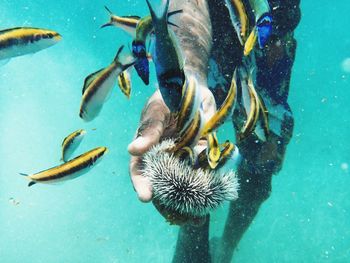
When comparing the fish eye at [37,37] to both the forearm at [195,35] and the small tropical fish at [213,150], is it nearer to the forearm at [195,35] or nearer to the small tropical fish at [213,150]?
the small tropical fish at [213,150]

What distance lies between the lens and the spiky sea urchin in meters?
2.00

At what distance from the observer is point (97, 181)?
1512 centimetres

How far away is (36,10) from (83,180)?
2421cm

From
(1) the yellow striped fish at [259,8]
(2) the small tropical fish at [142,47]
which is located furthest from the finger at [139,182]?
(1) the yellow striped fish at [259,8]

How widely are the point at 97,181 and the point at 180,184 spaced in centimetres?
1370

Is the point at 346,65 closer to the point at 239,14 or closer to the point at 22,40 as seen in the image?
the point at 239,14

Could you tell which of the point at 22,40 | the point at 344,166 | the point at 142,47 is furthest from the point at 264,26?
the point at 344,166

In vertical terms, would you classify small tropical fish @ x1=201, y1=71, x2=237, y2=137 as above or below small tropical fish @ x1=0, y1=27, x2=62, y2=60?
below

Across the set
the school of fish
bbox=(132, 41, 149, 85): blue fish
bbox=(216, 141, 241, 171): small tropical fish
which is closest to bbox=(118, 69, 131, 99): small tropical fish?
the school of fish

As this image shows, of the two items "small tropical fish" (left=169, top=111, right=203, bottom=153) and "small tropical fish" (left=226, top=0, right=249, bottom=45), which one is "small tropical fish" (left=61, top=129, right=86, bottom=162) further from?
"small tropical fish" (left=226, top=0, right=249, bottom=45)

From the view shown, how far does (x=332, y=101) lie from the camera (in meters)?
46.0

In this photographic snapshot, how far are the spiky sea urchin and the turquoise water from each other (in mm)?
9166

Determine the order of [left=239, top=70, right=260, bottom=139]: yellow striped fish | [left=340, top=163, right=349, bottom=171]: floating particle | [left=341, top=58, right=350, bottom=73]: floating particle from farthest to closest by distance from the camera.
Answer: [left=341, top=58, right=350, bottom=73]: floating particle < [left=340, top=163, right=349, bottom=171]: floating particle < [left=239, top=70, right=260, bottom=139]: yellow striped fish

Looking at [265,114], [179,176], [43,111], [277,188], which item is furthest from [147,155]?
[277,188]
